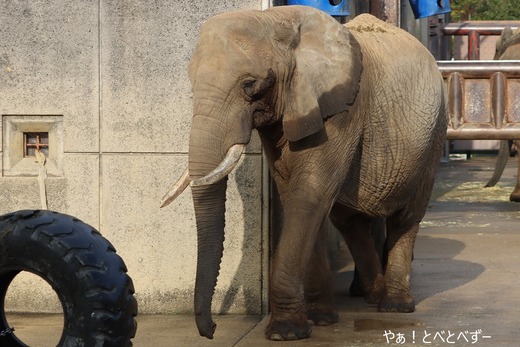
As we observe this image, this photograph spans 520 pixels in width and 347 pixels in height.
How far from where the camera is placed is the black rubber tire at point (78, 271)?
18.7ft

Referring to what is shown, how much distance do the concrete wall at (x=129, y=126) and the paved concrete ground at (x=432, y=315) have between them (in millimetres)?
382

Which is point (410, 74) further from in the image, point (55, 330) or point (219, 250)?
point (55, 330)

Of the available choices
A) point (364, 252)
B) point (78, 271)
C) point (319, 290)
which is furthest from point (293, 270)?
point (78, 271)

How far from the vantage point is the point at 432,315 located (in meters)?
8.50

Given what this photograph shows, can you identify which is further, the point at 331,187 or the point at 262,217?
the point at 262,217

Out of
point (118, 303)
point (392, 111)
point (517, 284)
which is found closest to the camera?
point (118, 303)

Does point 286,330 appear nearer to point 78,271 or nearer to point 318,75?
point 318,75

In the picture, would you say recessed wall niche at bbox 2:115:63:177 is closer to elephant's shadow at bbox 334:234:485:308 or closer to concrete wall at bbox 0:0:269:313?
concrete wall at bbox 0:0:269:313

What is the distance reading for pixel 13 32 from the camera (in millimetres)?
8789

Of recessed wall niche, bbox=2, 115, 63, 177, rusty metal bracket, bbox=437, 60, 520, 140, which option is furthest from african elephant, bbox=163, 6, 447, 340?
rusty metal bracket, bbox=437, 60, 520, 140

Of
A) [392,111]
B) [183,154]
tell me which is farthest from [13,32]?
[392,111]

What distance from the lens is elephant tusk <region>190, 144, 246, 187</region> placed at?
7164 mm

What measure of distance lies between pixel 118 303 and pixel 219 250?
5.57 ft

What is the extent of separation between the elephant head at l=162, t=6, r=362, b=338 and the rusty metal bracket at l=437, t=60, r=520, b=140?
21.1 ft
